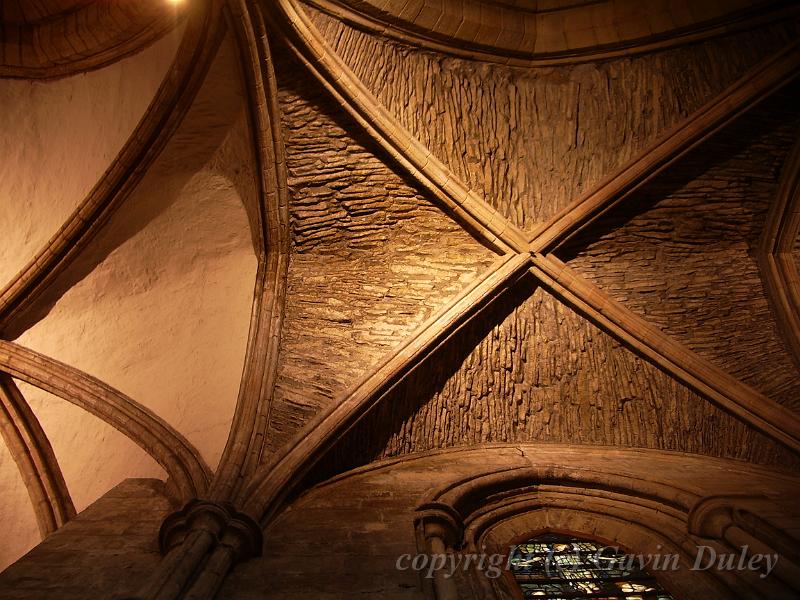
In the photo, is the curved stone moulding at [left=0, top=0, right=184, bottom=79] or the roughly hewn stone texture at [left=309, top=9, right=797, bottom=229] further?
the roughly hewn stone texture at [left=309, top=9, right=797, bottom=229]

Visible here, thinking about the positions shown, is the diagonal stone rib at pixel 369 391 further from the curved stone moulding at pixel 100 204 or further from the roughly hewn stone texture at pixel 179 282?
the curved stone moulding at pixel 100 204

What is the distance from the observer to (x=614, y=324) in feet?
16.9

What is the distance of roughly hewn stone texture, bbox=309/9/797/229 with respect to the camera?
527 centimetres

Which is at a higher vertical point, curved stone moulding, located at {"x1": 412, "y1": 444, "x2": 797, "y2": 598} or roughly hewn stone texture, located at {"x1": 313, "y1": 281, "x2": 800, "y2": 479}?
roughly hewn stone texture, located at {"x1": 313, "y1": 281, "x2": 800, "y2": 479}

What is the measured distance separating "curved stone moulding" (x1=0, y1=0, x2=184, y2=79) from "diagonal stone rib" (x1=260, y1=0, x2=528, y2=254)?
1.16 m

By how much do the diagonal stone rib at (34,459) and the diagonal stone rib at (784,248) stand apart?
6150mm

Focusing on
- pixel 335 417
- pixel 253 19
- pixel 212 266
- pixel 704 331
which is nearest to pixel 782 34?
pixel 704 331

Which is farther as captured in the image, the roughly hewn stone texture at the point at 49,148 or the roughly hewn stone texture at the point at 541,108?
the roughly hewn stone texture at the point at 541,108

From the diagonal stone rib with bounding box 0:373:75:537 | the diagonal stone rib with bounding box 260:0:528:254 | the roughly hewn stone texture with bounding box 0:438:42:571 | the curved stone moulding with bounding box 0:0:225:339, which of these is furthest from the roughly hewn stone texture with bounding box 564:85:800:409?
the roughly hewn stone texture with bounding box 0:438:42:571

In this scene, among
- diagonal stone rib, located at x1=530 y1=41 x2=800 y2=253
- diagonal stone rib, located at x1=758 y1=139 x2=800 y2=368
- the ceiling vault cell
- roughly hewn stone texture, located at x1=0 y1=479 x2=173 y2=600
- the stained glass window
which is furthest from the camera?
diagonal stone rib, located at x1=758 y1=139 x2=800 y2=368

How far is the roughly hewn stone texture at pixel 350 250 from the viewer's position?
4891 millimetres

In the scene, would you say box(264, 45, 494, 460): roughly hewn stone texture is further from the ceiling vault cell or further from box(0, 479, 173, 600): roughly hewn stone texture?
box(0, 479, 173, 600): roughly hewn stone texture

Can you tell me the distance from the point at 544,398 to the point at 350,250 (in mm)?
2174

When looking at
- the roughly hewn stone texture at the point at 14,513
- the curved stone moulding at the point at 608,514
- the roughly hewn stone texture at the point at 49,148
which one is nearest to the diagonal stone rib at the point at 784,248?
the curved stone moulding at the point at 608,514
